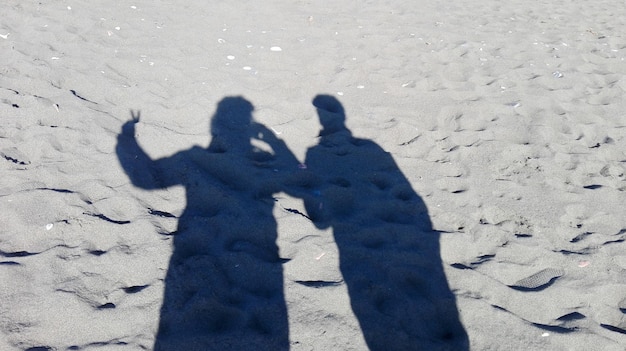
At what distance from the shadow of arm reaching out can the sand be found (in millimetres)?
19

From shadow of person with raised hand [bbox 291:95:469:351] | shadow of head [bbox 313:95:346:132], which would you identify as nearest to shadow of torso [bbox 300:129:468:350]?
shadow of person with raised hand [bbox 291:95:469:351]

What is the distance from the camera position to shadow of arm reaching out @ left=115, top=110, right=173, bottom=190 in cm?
375

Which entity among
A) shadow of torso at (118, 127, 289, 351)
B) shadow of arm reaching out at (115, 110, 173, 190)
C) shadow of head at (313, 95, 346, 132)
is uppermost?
shadow of head at (313, 95, 346, 132)

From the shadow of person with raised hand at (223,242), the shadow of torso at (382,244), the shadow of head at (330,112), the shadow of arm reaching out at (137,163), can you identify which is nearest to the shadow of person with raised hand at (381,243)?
the shadow of torso at (382,244)

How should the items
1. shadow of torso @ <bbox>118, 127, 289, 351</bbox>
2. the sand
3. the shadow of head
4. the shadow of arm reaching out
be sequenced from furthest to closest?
the shadow of head
the shadow of arm reaching out
the sand
shadow of torso @ <bbox>118, 127, 289, 351</bbox>

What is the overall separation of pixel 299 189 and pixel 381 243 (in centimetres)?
89

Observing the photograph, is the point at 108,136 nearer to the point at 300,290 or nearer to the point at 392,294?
the point at 300,290

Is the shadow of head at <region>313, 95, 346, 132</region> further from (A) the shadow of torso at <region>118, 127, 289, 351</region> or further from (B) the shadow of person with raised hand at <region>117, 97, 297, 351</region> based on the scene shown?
(A) the shadow of torso at <region>118, 127, 289, 351</region>

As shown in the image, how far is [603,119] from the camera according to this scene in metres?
5.05

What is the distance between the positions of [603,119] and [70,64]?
18.9 ft

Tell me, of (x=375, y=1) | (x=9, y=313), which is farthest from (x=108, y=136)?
(x=375, y=1)

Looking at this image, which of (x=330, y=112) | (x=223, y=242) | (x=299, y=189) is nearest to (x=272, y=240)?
(x=223, y=242)

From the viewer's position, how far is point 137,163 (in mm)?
3930

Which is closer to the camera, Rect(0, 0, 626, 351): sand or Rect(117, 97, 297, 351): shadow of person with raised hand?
Rect(117, 97, 297, 351): shadow of person with raised hand
